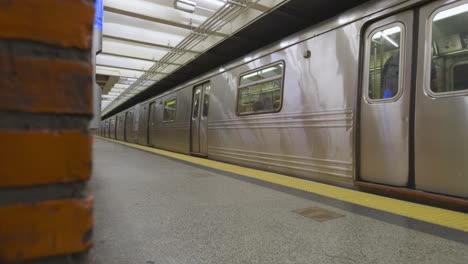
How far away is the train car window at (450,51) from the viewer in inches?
94.2

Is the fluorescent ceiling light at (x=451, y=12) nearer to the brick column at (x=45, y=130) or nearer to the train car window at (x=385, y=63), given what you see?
the train car window at (x=385, y=63)

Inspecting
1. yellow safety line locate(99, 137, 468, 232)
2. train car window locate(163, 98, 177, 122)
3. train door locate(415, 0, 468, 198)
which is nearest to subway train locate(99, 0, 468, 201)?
train door locate(415, 0, 468, 198)

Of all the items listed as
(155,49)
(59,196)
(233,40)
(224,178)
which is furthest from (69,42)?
(155,49)

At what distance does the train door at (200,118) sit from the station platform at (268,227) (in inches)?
151

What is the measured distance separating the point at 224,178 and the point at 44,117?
11.9 ft

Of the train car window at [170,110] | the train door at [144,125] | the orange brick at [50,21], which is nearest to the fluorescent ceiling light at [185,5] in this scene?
the train car window at [170,110]

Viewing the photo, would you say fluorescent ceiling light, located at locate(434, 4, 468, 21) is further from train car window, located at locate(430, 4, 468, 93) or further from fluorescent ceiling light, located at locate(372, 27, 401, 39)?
fluorescent ceiling light, located at locate(372, 27, 401, 39)

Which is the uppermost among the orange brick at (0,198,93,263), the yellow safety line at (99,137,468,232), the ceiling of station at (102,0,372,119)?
the ceiling of station at (102,0,372,119)

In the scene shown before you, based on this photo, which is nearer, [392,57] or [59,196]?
[59,196]

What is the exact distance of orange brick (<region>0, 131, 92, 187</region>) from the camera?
0.40 m

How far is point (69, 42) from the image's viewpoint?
441 millimetres

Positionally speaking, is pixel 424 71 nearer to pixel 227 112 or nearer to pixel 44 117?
pixel 44 117

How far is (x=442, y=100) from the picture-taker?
2.49 m

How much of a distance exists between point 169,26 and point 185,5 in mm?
1399
